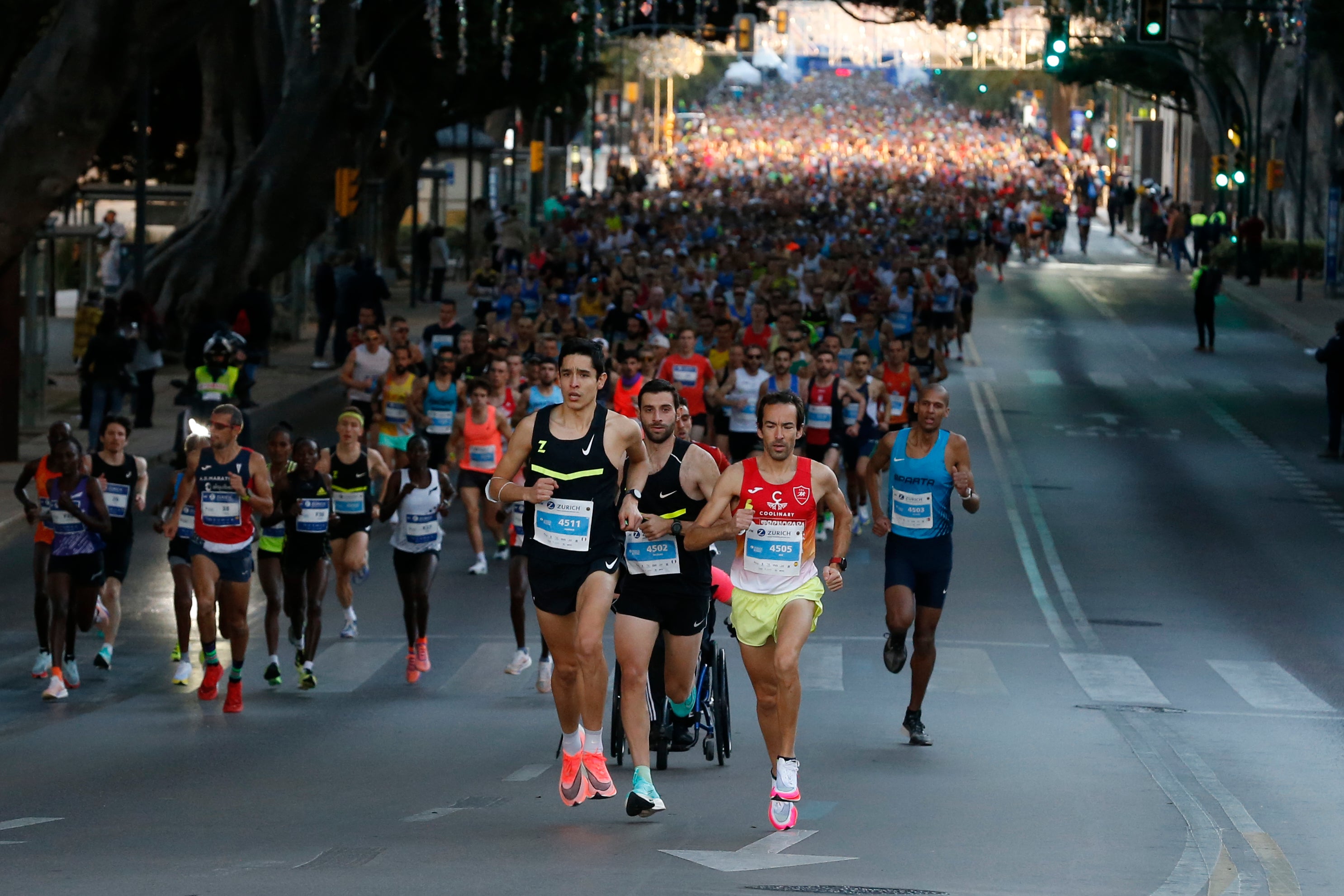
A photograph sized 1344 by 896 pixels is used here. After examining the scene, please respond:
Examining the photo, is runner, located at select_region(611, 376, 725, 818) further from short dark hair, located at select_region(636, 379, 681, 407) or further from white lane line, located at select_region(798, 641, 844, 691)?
white lane line, located at select_region(798, 641, 844, 691)

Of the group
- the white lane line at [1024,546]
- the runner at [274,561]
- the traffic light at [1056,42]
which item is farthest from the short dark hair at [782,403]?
the traffic light at [1056,42]

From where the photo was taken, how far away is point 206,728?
42.3ft

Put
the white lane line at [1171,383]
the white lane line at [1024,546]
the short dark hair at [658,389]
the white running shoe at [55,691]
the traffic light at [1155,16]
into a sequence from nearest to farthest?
the short dark hair at [658,389]
the white running shoe at [55,691]
the white lane line at [1024,546]
the white lane line at [1171,383]
the traffic light at [1155,16]

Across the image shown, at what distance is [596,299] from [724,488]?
22674 millimetres

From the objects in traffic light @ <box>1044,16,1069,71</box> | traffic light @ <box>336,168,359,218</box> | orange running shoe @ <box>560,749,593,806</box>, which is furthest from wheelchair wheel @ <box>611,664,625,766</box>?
traffic light @ <box>1044,16,1069,71</box>

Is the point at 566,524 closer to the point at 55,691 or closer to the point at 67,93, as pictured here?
the point at 55,691

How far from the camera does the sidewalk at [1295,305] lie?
44.6 meters

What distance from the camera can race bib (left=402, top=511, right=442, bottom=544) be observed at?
14641mm

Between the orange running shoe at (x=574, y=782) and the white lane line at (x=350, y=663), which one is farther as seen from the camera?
the white lane line at (x=350, y=663)

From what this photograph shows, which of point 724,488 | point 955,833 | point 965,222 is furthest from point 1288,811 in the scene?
point 965,222

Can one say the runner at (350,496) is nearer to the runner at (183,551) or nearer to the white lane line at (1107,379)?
the runner at (183,551)

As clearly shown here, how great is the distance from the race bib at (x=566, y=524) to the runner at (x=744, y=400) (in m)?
11.2

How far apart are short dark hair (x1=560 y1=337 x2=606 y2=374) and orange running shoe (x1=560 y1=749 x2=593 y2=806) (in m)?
1.64

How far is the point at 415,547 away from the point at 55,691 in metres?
2.39
